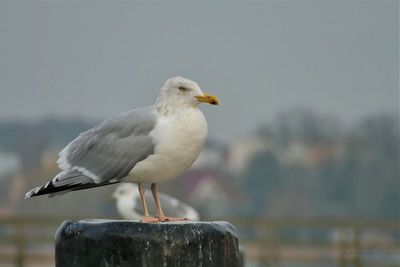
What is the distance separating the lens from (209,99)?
4.34 metres

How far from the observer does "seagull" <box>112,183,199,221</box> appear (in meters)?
8.16

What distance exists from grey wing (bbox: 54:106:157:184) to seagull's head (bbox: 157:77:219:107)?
0.09 meters

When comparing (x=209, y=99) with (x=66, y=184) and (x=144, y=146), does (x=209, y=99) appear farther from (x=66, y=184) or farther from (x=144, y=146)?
(x=66, y=184)

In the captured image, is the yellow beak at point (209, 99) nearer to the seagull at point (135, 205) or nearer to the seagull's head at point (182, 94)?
the seagull's head at point (182, 94)

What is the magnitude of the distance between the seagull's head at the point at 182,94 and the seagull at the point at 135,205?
347 cm

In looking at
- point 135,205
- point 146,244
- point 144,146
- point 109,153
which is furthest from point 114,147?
point 135,205

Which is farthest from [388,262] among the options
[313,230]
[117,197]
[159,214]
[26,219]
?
[159,214]

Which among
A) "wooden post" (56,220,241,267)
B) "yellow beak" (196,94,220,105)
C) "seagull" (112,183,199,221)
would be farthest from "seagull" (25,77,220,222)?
"seagull" (112,183,199,221)

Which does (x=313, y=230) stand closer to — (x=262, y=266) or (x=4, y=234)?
(x=262, y=266)

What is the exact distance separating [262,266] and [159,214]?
35.5ft

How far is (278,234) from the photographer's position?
1511 cm

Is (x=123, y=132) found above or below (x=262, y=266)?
above

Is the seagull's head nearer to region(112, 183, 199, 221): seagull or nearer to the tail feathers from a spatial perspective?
the tail feathers

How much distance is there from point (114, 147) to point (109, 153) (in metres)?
0.03
